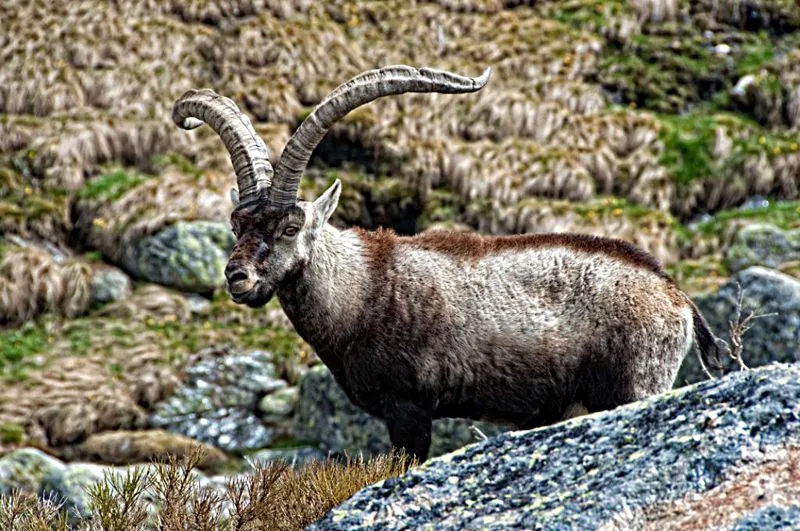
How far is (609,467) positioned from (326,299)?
3558mm

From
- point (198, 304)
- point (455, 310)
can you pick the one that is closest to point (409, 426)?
point (455, 310)

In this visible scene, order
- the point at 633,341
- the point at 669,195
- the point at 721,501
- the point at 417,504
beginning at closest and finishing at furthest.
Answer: the point at 721,501 < the point at 417,504 < the point at 633,341 < the point at 669,195

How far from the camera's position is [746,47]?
2305cm

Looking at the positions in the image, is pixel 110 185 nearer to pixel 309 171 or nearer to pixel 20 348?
pixel 309 171

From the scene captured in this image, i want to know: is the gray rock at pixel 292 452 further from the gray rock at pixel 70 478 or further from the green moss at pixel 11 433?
the green moss at pixel 11 433

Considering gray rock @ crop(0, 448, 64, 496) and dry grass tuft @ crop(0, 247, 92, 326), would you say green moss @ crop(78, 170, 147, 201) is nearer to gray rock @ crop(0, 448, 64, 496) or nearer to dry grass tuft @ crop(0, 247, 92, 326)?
dry grass tuft @ crop(0, 247, 92, 326)

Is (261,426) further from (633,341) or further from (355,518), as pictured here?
(355,518)

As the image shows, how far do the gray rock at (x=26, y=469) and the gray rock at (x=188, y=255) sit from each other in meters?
4.65

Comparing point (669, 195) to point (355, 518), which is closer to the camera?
point (355, 518)

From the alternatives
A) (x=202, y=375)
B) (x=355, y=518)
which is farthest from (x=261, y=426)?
(x=355, y=518)

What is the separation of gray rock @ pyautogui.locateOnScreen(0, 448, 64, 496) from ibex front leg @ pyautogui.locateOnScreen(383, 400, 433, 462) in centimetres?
738

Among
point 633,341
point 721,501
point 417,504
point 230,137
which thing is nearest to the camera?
point 721,501

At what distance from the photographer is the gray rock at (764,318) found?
13.4 m

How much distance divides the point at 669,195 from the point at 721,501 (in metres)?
15.6
